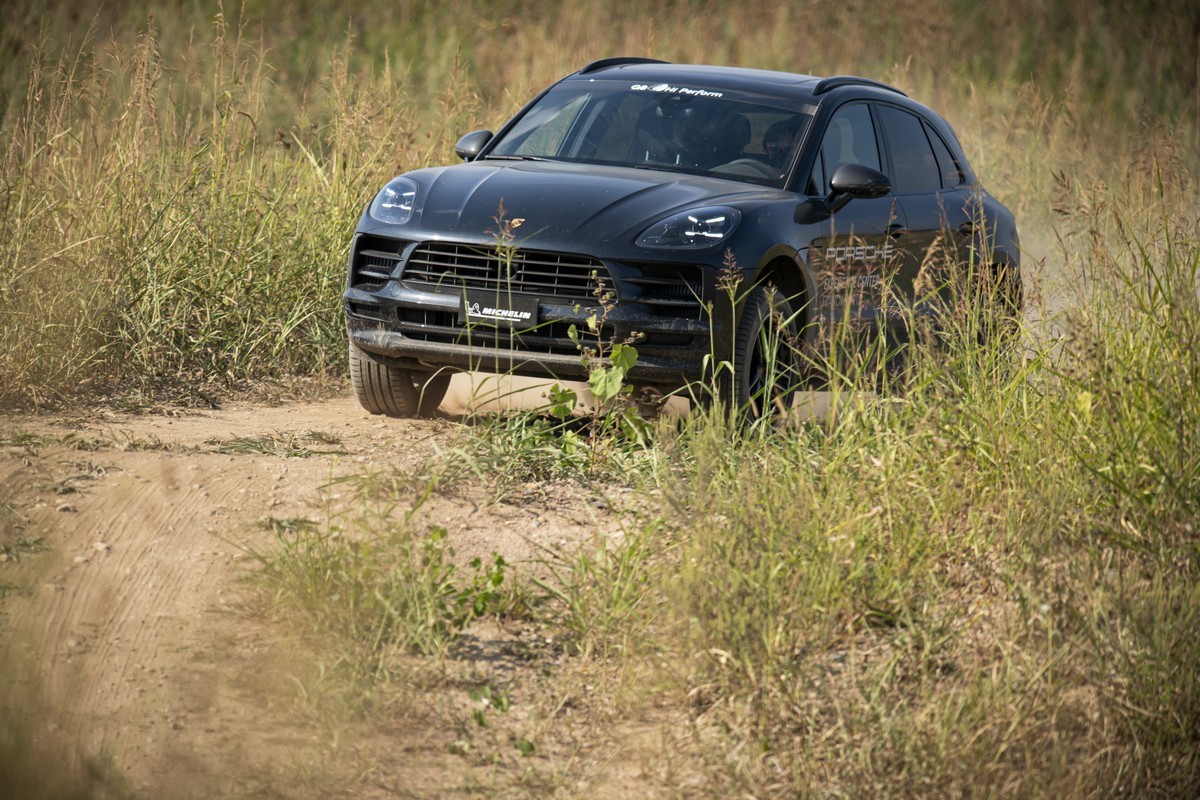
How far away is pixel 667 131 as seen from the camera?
283 inches

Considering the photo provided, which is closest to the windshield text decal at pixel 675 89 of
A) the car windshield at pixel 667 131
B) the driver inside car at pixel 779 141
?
the car windshield at pixel 667 131

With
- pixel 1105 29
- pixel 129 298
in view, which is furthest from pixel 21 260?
pixel 1105 29

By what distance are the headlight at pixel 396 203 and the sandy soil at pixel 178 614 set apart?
949 mm

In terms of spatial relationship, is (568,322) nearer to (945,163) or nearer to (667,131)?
(667,131)

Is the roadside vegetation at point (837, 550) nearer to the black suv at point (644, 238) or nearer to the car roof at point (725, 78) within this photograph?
the black suv at point (644, 238)

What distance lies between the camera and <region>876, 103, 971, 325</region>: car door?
7.53 m

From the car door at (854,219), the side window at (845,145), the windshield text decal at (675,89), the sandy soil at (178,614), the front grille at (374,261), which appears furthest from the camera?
the windshield text decal at (675,89)

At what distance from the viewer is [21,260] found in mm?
7121

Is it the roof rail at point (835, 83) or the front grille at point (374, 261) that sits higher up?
the roof rail at point (835, 83)

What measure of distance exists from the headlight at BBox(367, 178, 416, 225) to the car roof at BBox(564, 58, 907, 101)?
1.64 m

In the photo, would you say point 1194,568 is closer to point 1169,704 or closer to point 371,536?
point 1169,704

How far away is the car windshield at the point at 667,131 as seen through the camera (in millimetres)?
6988

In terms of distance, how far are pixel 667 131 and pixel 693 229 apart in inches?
51.9

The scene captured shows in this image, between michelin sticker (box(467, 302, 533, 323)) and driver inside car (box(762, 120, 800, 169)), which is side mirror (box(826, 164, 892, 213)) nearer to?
driver inside car (box(762, 120, 800, 169))
